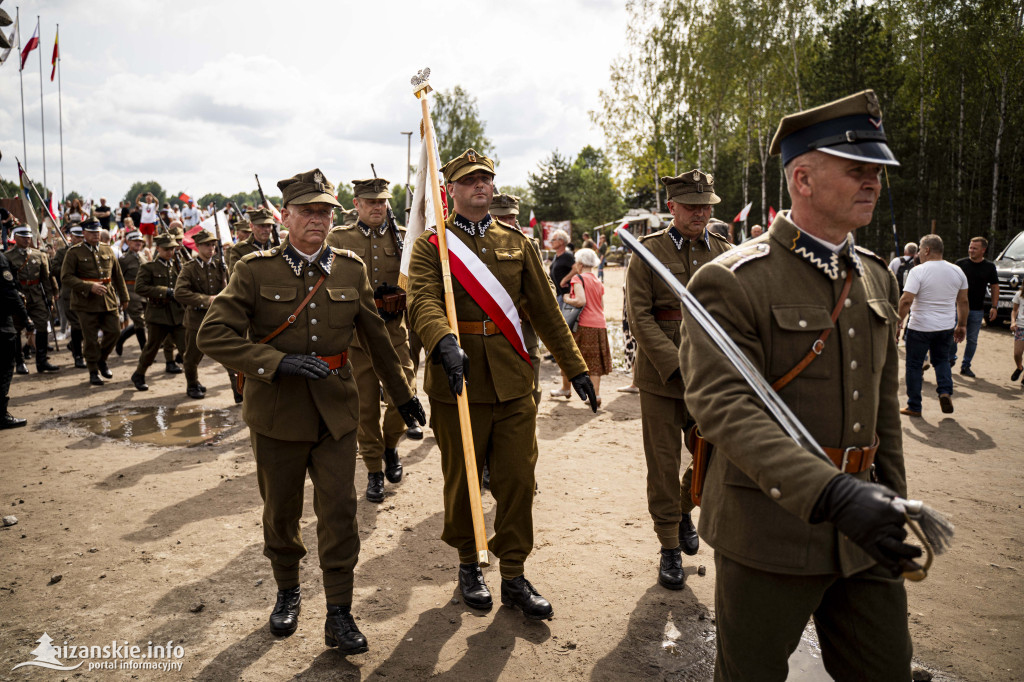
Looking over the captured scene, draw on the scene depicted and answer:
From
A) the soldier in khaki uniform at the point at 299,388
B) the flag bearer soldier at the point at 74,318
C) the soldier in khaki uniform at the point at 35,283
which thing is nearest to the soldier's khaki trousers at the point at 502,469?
the soldier in khaki uniform at the point at 299,388

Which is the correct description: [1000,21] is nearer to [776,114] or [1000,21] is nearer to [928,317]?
[776,114]

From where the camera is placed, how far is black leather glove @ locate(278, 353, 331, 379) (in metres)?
3.57

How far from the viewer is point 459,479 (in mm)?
4121

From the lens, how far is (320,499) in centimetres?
383

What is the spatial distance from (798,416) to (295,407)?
2.63 m

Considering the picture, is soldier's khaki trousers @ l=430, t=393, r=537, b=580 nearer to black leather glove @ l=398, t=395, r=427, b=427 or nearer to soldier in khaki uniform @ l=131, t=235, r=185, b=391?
black leather glove @ l=398, t=395, r=427, b=427

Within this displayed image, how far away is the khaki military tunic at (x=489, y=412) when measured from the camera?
4.07 metres

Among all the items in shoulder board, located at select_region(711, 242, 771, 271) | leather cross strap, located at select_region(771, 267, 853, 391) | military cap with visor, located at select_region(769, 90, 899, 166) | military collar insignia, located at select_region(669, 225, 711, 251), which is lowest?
leather cross strap, located at select_region(771, 267, 853, 391)

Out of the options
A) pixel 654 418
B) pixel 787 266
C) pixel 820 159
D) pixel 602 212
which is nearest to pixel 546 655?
pixel 654 418

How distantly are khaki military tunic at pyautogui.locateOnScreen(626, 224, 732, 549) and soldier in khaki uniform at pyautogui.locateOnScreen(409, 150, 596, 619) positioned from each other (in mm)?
526

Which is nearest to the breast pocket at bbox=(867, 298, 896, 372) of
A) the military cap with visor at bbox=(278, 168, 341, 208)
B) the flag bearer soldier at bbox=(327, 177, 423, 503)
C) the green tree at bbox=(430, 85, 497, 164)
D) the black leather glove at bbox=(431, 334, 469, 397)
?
the black leather glove at bbox=(431, 334, 469, 397)

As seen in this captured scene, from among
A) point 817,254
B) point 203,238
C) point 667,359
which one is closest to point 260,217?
point 203,238

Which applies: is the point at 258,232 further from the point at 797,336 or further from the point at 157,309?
the point at 797,336

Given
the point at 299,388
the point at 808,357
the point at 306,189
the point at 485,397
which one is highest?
the point at 306,189
